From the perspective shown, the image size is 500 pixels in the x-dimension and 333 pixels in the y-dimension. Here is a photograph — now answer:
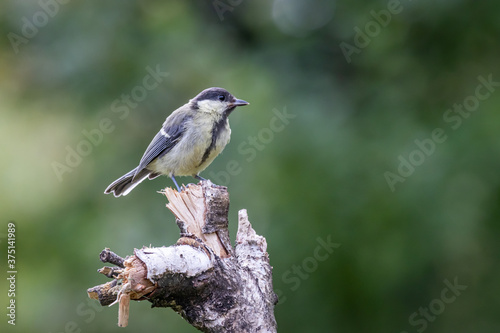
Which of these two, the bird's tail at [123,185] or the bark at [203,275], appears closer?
the bark at [203,275]

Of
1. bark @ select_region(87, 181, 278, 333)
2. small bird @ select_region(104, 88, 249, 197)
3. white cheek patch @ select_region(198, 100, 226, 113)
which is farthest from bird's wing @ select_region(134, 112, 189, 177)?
bark @ select_region(87, 181, 278, 333)

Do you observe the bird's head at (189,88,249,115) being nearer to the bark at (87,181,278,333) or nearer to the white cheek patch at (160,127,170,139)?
the white cheek patch at (160,127,170,139)

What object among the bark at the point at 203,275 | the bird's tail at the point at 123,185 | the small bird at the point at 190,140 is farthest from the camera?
the bird's tail at the point at 123,185

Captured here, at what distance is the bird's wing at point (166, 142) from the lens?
473 cm

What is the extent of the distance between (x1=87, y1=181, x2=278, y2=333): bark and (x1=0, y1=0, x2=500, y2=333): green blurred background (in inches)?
62.1

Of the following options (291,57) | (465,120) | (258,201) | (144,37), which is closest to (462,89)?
(465,120)

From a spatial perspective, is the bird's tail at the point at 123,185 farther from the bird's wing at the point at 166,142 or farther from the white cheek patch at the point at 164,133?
the white cheek patch at the point at 164,133

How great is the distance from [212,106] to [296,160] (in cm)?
94

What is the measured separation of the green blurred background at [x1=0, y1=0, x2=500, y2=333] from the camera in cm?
479

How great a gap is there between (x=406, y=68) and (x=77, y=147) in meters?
3.23

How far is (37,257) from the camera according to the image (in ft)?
15.5

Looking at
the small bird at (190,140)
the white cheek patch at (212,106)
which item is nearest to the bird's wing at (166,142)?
the small bird at (190,140)

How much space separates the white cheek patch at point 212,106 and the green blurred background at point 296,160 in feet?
1.38

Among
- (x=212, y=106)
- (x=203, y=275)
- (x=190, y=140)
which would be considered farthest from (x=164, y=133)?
(x=203, y=275)
